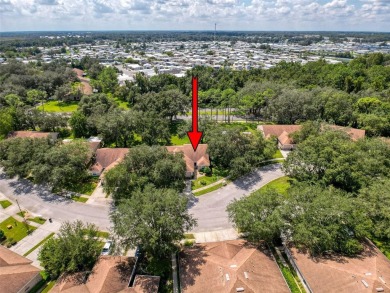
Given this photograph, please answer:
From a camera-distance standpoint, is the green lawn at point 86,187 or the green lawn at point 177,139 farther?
the green lawn at point 177,139

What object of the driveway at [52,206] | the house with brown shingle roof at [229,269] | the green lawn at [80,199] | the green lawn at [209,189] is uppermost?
the house with brown shingle roof at [229,269]

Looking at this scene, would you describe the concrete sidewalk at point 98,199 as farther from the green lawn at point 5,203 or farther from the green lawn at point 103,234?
the green lawn at point 5,203

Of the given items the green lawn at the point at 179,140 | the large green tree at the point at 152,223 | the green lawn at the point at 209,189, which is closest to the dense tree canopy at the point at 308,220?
the large green tree at the point at 152,223

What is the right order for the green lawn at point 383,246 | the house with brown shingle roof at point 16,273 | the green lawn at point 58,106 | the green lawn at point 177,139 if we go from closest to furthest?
the house with brown shingle roof at point 16,273 → the green lawn at point 383,246 → the green lawn at point 177,139 → the green lawn at point 58,106

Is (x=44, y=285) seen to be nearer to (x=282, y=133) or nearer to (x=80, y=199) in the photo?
(x=80, y=199)

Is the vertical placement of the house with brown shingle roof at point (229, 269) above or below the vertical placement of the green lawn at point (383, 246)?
above
